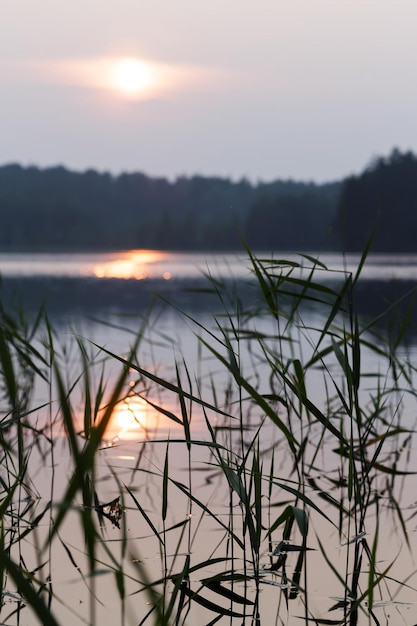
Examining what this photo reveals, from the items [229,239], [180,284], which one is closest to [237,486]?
[180,284]

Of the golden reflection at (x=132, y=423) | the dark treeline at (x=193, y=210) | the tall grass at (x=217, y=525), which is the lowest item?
the golden reflection at (x=132, y=423)

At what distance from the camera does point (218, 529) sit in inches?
114

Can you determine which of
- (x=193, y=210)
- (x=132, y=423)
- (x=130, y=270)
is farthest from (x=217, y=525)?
(x=193, y=210)

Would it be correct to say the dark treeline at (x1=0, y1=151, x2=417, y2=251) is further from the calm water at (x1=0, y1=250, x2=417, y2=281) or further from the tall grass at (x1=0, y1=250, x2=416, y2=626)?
the tall grass at (x1=0, y1=250, x2=416, y2=626)

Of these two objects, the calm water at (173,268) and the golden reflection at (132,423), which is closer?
the golden reflection at (132,423)

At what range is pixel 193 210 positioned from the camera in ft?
304

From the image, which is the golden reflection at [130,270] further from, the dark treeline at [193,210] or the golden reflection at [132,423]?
the golden reflection at [132,423]

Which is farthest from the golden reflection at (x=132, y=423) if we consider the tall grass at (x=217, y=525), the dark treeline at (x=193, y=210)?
the dark treeline at (x=193, y=210)

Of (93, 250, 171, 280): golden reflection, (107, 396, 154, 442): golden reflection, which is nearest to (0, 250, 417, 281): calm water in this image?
Result: (93, 250, 171, 280): golden reflection

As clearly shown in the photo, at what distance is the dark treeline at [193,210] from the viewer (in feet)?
179

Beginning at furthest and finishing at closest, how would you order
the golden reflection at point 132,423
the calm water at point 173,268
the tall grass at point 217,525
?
the calm water at point 173,268, the golden reflection at point 132,423, the tall grass at point 217,525

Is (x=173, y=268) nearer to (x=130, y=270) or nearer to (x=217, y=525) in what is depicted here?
(x=130, y=270)

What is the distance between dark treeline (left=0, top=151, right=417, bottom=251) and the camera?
5450 cm

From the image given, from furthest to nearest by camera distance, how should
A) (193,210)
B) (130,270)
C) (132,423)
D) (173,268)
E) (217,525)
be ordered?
1. (193,210)
2. (130,270)
3. (173,268)
4. (132,423)
5. (217,525)
